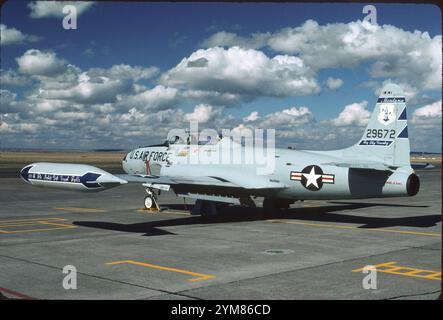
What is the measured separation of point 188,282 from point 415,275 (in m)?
5.63

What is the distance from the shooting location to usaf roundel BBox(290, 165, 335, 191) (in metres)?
20.4

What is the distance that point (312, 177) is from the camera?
A: 20.7 meters

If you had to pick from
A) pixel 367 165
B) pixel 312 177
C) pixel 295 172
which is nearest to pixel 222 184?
pixel 295 172

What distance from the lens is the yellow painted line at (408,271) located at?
467 inches

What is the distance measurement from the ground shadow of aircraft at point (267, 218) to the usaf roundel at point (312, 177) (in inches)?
110

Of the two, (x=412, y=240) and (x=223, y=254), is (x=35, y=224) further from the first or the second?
(x=412, y=240)

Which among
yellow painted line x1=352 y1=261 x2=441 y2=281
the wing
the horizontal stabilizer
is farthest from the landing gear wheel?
yellow painted line x1=352 y1=261 x2=441 y2=281

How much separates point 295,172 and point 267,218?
3.52 m

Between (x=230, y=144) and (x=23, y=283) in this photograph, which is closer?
(x=23, y=283)

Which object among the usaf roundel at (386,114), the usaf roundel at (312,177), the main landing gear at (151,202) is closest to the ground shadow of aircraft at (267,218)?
the main landing gear at (151,202)

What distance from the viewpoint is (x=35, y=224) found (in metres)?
21.2
